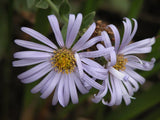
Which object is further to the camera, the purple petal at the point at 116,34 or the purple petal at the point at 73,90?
the purple petal at the point at 73,90

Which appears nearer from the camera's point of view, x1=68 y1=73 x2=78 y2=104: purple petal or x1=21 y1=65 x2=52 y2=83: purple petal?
x1=21 y1=65 x2=52 y2=83: purple petal

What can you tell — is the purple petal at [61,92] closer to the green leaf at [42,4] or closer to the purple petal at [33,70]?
the purple petal at [33,70]

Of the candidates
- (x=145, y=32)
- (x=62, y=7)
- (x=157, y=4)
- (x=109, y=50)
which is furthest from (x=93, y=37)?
(x=157, y=4)

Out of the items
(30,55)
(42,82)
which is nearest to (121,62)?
(42,82)

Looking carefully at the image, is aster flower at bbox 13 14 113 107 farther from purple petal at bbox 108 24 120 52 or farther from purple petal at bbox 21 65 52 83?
purple petal at bbox 108 24 120 52

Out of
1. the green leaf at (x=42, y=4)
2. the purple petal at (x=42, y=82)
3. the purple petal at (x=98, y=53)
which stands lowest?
the purple petal at (x=42, y=82)

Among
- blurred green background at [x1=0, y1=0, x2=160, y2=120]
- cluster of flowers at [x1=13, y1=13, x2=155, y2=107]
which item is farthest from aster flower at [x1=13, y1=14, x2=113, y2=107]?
blurred green background at [x1=0, y1=0, x2=160, y2=120]

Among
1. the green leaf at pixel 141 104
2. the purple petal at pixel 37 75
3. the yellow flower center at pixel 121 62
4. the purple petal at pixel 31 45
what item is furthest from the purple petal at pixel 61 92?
the green leaf at pixel 141 104
